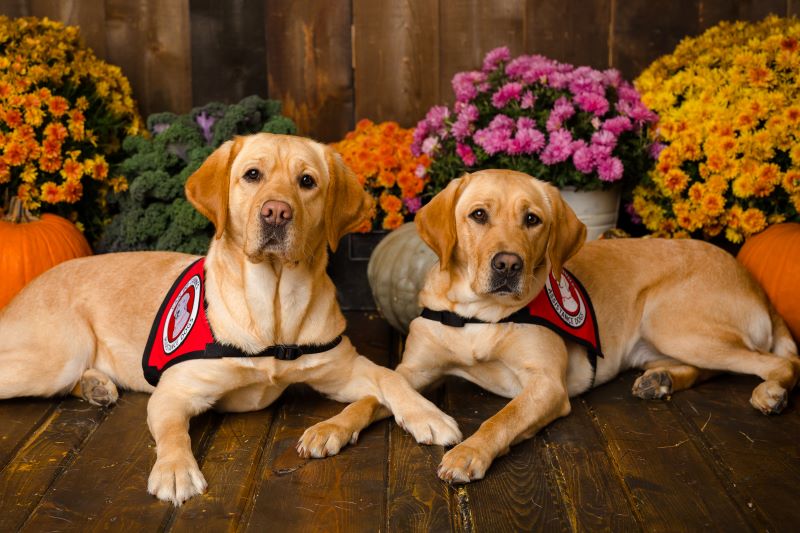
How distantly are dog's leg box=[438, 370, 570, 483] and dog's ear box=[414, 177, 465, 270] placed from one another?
0.61 m

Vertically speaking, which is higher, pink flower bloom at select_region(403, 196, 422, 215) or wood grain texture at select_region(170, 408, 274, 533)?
pink flower bloom at select_region(403, 196, 422, 215)

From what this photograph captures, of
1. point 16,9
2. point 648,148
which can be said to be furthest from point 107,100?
point 648,148

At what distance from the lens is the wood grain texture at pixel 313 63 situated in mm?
5652

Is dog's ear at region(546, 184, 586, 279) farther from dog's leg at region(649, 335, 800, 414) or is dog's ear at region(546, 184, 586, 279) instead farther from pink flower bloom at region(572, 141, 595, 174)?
pink flower bloom at region(572, 141, 595, 174)

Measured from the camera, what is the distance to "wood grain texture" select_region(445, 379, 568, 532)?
2.68 m

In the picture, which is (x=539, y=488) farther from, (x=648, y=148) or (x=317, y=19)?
(x=317, y=19)

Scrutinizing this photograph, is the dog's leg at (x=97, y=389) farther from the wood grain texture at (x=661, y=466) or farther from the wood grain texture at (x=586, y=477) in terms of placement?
the wood grain texture at (x=661, y=466)

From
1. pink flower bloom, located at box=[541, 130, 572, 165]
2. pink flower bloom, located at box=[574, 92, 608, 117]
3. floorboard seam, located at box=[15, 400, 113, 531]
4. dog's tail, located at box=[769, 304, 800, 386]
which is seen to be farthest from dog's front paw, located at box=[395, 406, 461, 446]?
pink flower bloom, located at box=[574, 92, 608, 117]

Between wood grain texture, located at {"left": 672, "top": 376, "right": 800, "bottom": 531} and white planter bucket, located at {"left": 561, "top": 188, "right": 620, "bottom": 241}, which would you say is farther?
white planter bucket, located at {"left": 561, "top": 188, "right": 620, "bottom": 241}

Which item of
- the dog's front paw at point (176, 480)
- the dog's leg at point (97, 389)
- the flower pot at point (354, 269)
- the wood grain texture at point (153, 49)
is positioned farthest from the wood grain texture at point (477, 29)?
the dog's front paw at point (176, 480)

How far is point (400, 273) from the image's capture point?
4.58 metres

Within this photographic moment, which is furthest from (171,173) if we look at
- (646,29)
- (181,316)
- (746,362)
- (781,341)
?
(781,341)

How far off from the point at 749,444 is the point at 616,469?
0.59 m

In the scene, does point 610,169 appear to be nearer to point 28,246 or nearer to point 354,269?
point 354,269
